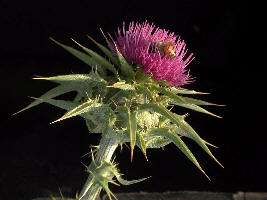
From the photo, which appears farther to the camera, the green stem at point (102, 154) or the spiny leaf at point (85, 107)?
the green stem at point (102, 154)

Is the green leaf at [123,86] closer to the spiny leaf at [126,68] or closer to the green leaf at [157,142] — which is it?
the spiny leaf at [126,68]

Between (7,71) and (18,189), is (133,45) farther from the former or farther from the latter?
(7,71)

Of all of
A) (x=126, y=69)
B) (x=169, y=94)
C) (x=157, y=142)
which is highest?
(x=126, y=69)

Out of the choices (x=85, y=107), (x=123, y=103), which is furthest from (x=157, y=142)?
(x=85, y=107)

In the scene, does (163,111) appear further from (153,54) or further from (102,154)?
(102,154)

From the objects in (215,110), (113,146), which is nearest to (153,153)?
(215,110)

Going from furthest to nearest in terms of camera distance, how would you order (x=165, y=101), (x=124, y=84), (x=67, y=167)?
(x=67, y=167) < (x=165, y=101) < (x=124, y=84)

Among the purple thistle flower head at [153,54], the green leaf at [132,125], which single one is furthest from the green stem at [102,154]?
the purple thistle flower head at [153,54]

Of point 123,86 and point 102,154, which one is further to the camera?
point 102,154
